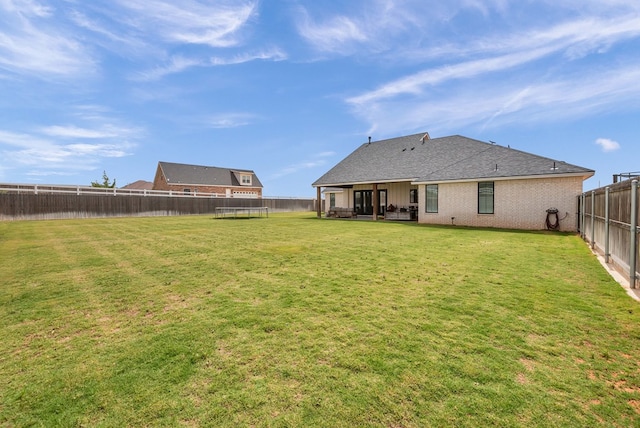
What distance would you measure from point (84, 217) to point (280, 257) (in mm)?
24517

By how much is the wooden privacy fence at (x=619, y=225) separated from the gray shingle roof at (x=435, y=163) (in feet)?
18.7

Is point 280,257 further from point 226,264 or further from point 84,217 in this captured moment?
point 84,217

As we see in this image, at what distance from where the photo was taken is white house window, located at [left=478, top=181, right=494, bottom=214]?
15.2 meters

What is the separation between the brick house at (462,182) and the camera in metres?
13.4

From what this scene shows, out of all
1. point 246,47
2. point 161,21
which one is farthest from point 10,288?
point 246,47

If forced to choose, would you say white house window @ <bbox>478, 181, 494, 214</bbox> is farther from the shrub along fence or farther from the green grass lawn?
the shrub along fence

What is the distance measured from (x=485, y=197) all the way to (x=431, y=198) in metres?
3.10

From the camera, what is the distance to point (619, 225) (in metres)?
6.21

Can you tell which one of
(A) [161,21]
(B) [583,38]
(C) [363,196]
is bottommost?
(C) [363,196]

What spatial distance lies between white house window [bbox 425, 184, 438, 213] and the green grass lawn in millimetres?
11706

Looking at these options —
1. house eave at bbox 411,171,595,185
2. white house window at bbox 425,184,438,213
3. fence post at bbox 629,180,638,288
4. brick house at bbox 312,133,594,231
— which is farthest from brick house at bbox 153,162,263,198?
fence post at bbox 629,180,638,288

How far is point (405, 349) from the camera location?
2.88 m

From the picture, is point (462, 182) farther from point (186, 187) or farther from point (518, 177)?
point (186, 187)

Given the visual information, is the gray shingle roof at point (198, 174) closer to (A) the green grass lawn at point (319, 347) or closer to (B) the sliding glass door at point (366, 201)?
(B) the sliding glass door at point (366, 201)
